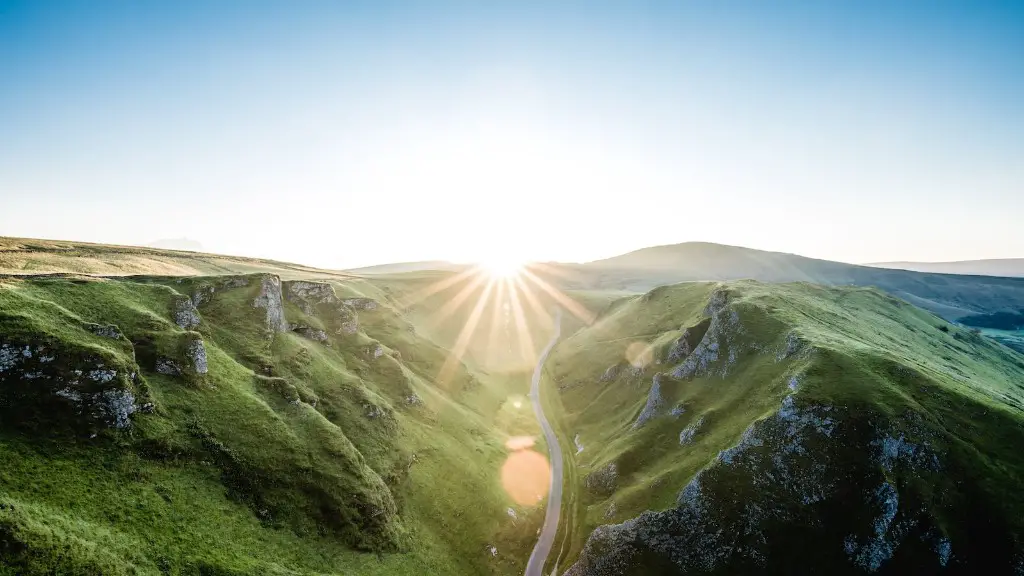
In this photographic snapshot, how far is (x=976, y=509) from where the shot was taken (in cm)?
5138

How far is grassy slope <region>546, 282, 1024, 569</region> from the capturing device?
2244 inches

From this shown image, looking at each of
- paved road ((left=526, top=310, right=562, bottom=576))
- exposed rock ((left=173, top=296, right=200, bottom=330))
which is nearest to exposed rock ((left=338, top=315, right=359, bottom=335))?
exposed rock ((left=173, top=296, right=200, bottom=330))

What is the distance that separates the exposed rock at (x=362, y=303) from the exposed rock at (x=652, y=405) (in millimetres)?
87768

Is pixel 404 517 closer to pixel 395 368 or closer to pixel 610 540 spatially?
pixel 610 540

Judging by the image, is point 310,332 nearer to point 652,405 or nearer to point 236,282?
point 236,282

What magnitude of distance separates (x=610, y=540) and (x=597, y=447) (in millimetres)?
31766

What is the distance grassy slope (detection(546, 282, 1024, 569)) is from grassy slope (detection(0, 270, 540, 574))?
916 inches

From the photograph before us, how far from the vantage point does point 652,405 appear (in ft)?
302

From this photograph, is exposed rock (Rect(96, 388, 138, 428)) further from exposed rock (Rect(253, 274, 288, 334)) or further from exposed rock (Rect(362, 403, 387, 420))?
exposed rock (Rect(362, 403, 387, 420))

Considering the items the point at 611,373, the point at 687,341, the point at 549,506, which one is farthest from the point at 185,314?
the point at 687,341

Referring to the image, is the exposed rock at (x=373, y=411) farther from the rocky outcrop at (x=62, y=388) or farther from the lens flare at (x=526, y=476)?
the rocky outcrop at (x=62, y=388)

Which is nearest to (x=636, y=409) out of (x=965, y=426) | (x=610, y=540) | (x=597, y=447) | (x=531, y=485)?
(x=597, y=447)

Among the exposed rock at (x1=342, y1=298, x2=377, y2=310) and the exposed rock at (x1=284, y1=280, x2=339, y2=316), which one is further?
the exposed rock at (x1=342, y1=298, x2=377, y2=310)

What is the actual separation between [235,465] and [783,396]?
273 feet
